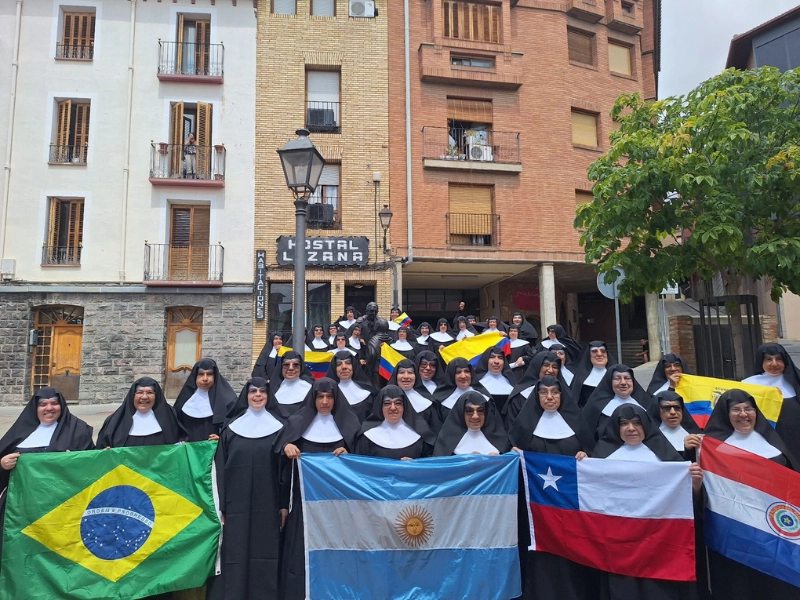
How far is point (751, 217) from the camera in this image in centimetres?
788

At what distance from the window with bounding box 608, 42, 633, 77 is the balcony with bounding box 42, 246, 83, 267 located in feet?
60.4

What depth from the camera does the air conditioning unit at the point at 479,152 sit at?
17.6 meters

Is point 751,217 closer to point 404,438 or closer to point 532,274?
point 404,438

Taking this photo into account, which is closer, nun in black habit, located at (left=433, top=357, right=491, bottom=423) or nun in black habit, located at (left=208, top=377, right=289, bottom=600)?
nun in black habit, located at (left=208, top=377, right=289, bottom=600)

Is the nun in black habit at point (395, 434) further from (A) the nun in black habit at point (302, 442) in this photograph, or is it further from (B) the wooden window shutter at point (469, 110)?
(B) the wooden window shutter at point (469, 110)

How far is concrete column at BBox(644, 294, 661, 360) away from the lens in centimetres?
1905

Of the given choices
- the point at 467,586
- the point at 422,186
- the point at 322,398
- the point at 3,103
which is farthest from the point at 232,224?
the point at 467,586

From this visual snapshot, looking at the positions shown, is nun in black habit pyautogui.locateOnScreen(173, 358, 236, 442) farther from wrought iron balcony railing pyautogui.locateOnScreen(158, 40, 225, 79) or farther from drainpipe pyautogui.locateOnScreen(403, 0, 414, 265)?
wrought iron balcony railing pyautogui.locateOnScreen(158, 40, 225, 79)

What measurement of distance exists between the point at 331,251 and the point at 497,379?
1054 cm

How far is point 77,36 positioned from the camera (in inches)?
647

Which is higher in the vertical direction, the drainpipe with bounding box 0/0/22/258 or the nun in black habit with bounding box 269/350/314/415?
the drainpipe with bounding box 0/0/22/258

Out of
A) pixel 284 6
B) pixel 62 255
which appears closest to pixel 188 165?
pixel 62 255

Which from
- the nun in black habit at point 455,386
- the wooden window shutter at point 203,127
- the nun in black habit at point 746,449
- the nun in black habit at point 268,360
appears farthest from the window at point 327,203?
the nun in black habit at point 746,449

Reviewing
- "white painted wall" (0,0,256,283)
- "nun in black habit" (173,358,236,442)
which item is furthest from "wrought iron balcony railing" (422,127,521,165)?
"nun in black habit" (173,358,236,442)
